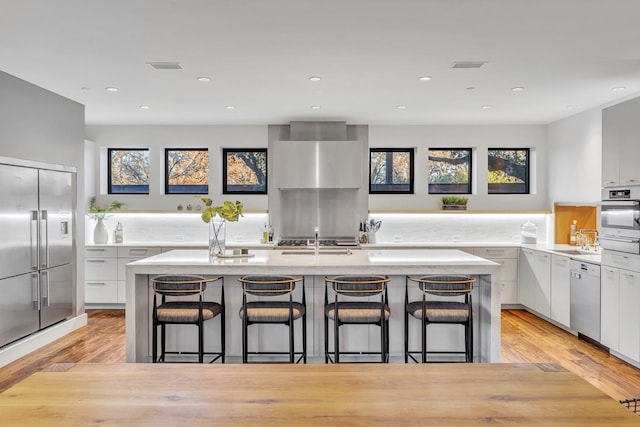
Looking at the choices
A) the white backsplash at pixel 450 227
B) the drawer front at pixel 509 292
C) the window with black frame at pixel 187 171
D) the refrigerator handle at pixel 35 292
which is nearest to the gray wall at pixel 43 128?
the refrigerator handle at pixel 35 292

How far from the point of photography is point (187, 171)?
7238 mm

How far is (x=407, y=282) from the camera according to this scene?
13.1 feet

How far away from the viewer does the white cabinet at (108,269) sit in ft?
21.1

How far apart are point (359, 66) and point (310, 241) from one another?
A: 3000mm

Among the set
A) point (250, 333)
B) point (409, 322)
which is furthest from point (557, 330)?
point (250, 333)

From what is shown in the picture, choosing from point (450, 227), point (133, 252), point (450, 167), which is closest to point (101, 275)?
point (133, 252)

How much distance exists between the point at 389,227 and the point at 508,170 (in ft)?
6.77

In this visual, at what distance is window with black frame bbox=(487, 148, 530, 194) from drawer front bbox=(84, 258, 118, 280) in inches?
224

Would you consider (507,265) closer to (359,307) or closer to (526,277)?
(526,277)

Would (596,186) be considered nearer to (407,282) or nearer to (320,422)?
(407,282)

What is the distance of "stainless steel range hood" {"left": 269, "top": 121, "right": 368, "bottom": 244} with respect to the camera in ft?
21.0

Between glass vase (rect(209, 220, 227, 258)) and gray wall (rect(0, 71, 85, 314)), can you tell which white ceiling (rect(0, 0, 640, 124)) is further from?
glass vase (rect(209, 220, 227, 258))

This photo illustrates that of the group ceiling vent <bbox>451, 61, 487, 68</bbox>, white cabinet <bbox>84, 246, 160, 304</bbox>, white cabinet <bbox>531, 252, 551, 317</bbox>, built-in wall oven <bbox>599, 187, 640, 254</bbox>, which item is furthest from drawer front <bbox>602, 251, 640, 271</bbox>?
white cabinet <bbox>84, 246, 160, 304</bbox>

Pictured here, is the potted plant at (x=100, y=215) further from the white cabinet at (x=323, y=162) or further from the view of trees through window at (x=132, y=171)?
the white cabinet at (x=323, y=162)
